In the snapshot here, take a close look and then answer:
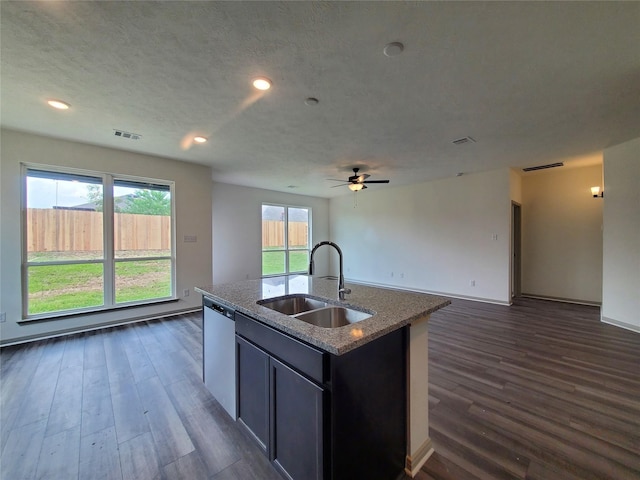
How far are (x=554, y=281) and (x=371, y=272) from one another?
3979mm

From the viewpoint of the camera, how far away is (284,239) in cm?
766

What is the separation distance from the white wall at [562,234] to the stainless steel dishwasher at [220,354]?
21.2 feet

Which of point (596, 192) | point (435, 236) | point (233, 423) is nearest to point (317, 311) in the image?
point (233, 423)

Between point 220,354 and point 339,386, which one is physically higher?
point 339,386

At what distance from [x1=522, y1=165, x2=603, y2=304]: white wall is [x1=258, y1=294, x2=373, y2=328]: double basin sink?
5900 millimetres

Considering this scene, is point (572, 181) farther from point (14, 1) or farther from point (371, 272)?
point (14, 1)

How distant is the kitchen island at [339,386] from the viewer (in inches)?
44.9

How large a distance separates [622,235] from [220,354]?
5.49 meters

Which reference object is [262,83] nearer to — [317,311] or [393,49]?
[393,49]

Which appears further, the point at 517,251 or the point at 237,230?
the point at 237,230

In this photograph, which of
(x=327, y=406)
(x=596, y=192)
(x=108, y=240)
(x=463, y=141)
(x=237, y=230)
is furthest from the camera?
(x=237, y=230)

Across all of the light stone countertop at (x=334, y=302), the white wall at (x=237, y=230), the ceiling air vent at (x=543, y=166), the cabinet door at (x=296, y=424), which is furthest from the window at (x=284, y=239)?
the cabinet door at (x=296, y=424)

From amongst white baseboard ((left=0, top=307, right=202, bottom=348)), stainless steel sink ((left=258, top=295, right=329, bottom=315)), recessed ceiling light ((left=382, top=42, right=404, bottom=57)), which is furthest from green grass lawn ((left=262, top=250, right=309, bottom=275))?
recessed ceiling light ((left=382, top=42, right=404, bottom=57))

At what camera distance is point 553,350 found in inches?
117
